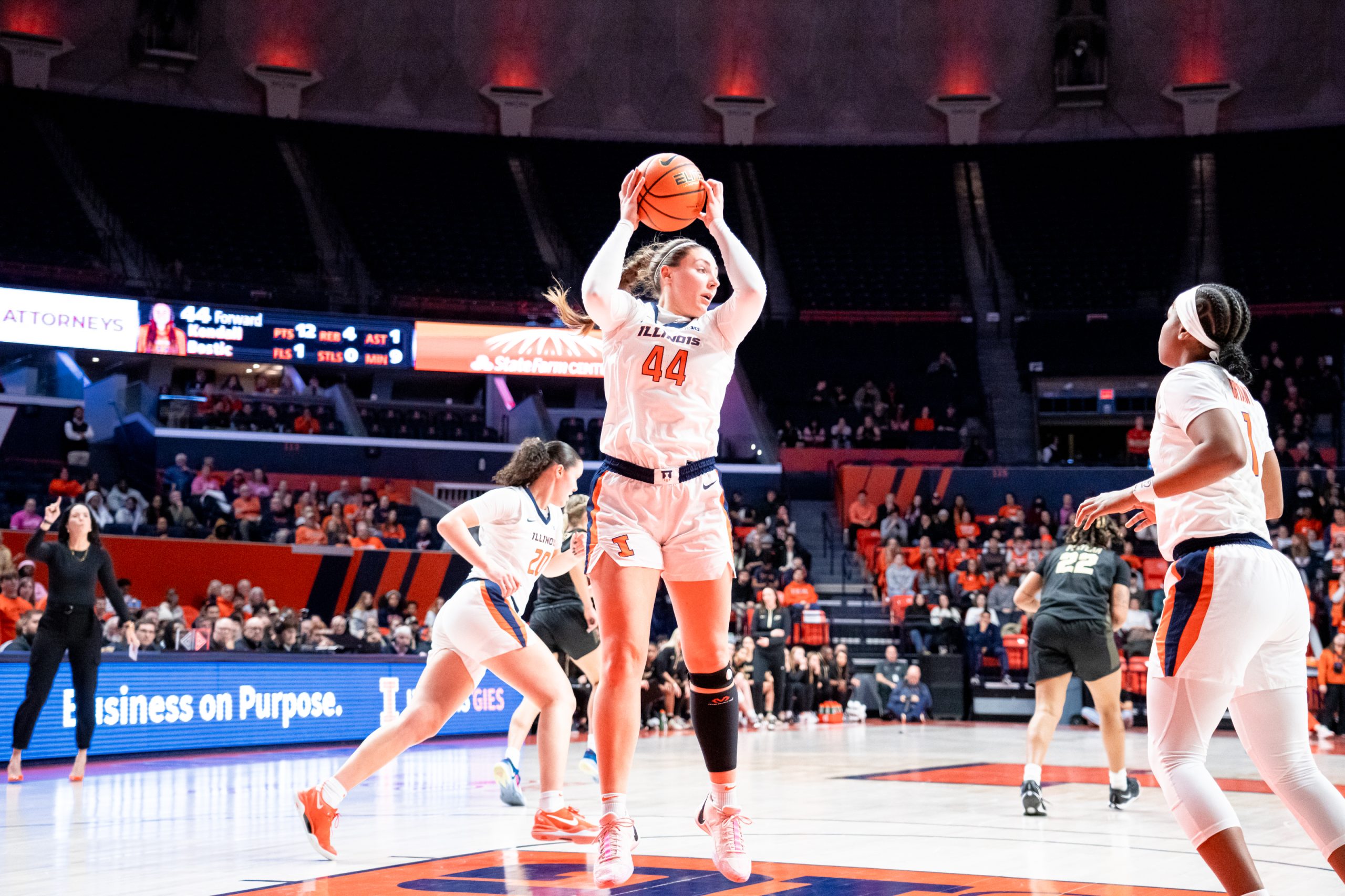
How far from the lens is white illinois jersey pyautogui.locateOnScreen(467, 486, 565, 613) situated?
248 inches

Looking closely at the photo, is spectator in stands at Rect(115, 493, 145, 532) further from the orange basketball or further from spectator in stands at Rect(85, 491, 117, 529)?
the orange basketball

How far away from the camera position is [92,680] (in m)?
8.98

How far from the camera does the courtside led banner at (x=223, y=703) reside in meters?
10.6

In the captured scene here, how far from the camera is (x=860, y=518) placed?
2436cm

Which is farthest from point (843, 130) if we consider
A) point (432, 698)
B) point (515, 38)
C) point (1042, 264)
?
point (432, 698)

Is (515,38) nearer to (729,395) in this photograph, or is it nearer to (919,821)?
(729,395)

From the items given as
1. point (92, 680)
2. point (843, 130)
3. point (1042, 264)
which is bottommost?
point (92, 680)

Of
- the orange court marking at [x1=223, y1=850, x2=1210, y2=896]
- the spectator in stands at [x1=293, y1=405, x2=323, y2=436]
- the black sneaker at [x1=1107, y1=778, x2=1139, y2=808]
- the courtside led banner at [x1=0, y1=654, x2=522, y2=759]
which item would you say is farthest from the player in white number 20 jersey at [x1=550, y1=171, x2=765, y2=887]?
the spectator in stands at [x1=293, y1=405, x2=323, y2=436]

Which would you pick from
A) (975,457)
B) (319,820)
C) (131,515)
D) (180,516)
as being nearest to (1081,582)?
(319,820)

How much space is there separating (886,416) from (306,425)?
457 inches

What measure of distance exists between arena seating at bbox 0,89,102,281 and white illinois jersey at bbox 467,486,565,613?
20271 millimetres

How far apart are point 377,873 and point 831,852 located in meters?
1.88

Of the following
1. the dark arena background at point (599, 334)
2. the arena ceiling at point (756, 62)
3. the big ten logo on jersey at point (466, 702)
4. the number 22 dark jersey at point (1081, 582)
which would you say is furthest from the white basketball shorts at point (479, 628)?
the arena ceiling at point (756, 62)

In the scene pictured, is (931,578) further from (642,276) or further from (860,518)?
(642,276)
